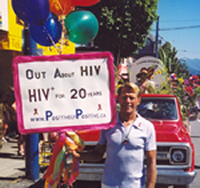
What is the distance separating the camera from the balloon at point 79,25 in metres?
4.01

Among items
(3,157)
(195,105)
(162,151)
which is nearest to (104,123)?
(162,151)

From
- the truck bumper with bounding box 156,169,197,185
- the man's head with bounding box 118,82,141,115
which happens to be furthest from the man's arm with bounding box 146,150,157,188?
the truck bumper with bounding box 156,169,197,185

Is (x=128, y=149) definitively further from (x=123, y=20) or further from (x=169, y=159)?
(x=123, y=20)

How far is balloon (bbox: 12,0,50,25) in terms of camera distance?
11.6ft

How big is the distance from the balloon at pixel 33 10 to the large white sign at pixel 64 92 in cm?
78

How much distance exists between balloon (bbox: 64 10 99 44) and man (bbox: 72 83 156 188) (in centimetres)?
129

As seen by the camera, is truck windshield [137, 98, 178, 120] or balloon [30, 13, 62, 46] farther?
truck windshield [137, 98, 178, 120]

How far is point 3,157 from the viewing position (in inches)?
334

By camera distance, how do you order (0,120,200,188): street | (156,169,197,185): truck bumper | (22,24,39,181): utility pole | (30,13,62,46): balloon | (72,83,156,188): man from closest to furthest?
(72,83,156,188): man, (30,13,62,46): balloon, (156,169,197,185): truck bumper, (0,120,200,188): street, (22,24,39,181): utility pole

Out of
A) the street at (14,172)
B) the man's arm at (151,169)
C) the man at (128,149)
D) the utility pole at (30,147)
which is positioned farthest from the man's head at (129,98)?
the utility pole at (30,147)

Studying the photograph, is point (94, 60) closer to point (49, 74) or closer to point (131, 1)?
point (49, 74)

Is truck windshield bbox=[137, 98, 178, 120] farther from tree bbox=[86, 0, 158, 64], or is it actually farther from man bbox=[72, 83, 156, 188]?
tree bbox=[86, 0, 158, 64]

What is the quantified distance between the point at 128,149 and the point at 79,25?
1737mm

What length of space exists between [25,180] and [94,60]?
3.89 meters
